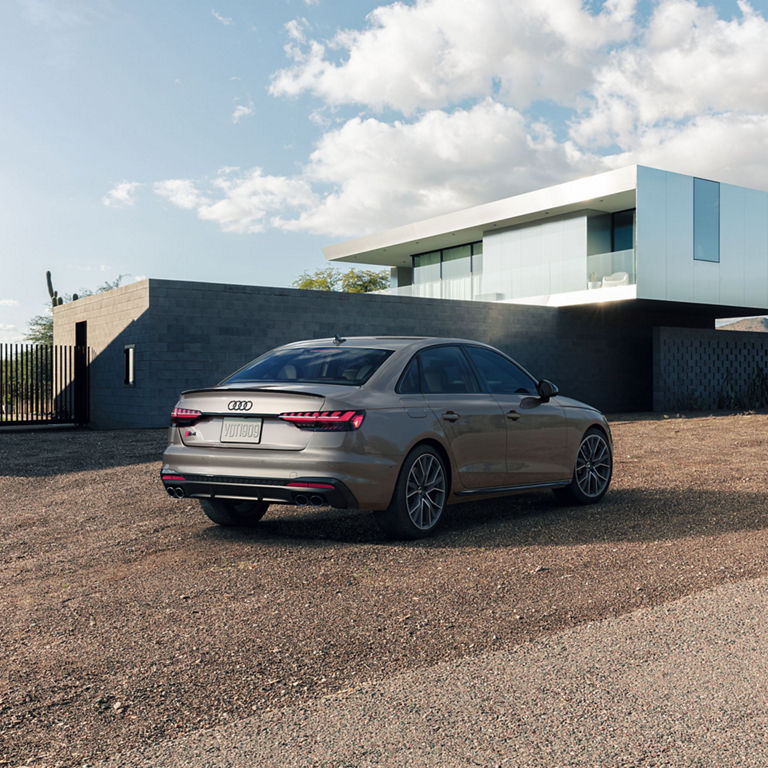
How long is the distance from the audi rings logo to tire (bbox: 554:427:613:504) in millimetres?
3511

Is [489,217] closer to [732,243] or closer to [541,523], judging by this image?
[732,243]

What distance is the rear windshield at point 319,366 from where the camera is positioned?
7.02 metres

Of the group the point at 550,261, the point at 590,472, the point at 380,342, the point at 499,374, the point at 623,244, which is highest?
the point at 623,244

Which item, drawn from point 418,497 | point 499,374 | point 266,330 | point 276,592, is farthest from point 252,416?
point 266,330

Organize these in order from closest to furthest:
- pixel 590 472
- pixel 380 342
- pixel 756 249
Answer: pixel 380 342 < pixel 590 472 < pixel 756 249

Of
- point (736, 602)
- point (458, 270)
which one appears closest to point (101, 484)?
point (736, 602)

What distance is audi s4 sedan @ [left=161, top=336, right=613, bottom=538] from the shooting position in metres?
6.43

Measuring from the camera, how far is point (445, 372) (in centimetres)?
764

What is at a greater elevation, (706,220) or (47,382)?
(706,220)

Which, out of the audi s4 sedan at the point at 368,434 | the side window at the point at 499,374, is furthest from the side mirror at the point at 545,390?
the side window at the point at 499,374

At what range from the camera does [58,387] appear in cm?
2569

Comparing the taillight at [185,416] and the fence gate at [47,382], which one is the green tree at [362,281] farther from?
the taillight at [185,416]

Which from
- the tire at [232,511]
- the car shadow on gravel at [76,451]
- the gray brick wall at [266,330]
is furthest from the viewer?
the gray brick wall at [266,330]

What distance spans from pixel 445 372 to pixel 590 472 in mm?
2218
